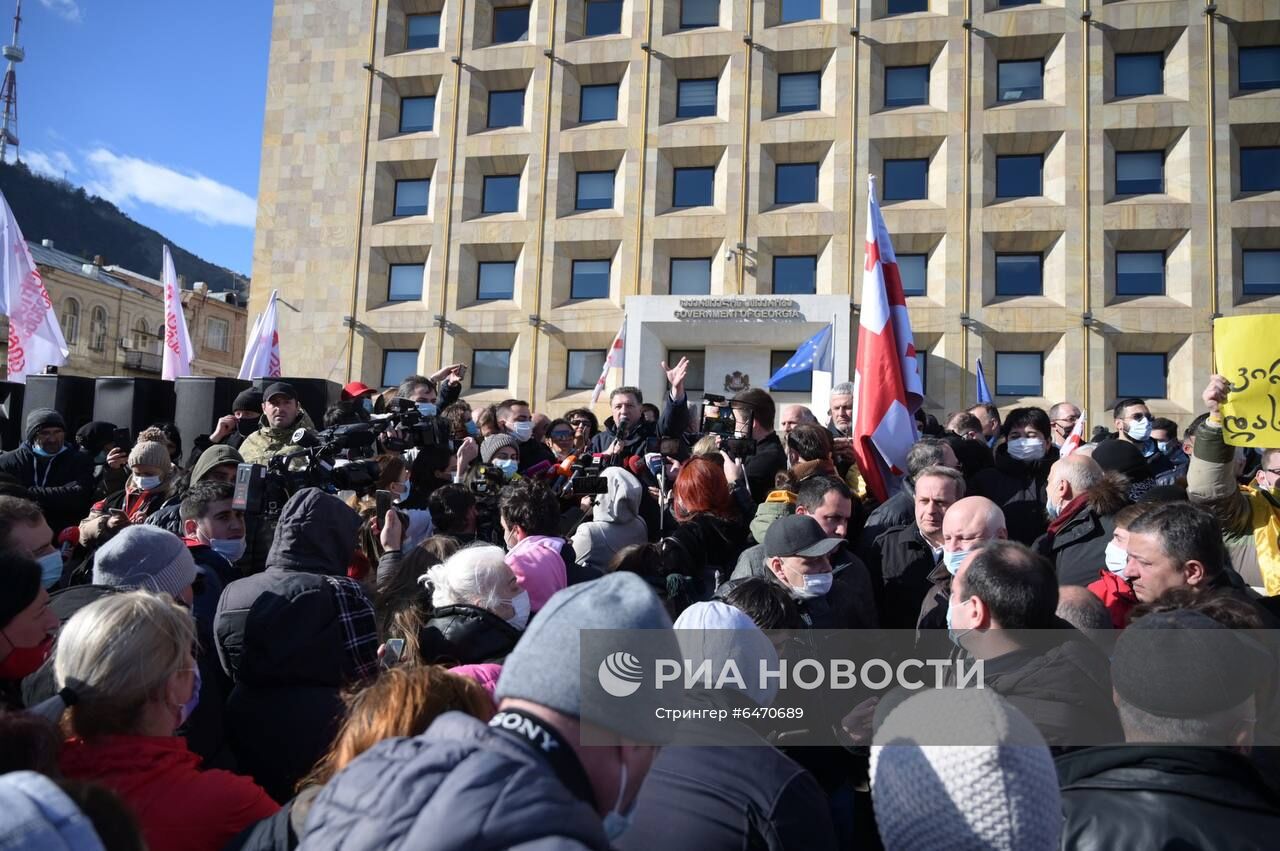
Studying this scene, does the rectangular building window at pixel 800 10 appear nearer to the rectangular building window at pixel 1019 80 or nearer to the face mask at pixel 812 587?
the rectangular building window at pixel 1019 80

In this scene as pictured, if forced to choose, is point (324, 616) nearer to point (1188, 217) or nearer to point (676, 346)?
point (676, 346)

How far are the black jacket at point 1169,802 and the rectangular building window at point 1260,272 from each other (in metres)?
22.1

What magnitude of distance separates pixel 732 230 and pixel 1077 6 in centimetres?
958

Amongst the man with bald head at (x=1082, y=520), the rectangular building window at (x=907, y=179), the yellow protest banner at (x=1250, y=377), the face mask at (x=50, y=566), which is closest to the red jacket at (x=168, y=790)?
the face mask at (x=50, y=566)

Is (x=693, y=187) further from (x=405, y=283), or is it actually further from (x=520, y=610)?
(x=520, y=610)

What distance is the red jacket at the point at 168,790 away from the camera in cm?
217

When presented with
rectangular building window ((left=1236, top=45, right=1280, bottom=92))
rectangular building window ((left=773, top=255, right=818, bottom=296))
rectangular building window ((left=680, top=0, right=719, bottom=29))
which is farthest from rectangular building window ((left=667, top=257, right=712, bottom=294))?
rectangular building window ((left=1236, top=45, right=1280, bottom=92))

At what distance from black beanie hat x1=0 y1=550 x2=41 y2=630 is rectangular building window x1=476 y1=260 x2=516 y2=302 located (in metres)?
20.7

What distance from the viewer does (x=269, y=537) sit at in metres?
4.94

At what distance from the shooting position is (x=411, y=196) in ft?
78.7

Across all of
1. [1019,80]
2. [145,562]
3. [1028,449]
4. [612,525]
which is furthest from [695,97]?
[145,562]

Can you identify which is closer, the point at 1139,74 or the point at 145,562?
the point at 145,562

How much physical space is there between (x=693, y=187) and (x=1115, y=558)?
64.1ft

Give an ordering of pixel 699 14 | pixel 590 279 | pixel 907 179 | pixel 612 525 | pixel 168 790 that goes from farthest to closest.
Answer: pixel 699 14 < pixel 590 279 < pixel 907 179 < pixel 612 525 < pixel 168 790
